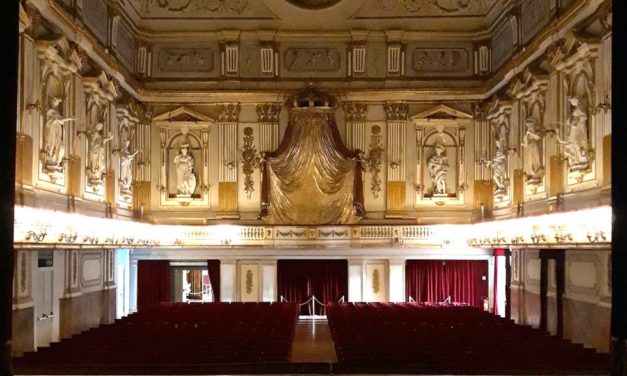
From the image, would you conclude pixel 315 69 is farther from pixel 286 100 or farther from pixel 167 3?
pixel 167 3

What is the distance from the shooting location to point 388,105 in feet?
86.6

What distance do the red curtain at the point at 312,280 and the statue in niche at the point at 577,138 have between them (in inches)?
431

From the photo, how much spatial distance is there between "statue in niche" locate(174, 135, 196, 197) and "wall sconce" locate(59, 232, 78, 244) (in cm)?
914

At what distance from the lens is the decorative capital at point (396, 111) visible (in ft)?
86.7

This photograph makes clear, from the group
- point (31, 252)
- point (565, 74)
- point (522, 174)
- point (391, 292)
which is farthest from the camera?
point (391, 292)

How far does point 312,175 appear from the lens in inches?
1036

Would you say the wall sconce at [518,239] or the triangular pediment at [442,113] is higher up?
the triangular pediment at [442,113]

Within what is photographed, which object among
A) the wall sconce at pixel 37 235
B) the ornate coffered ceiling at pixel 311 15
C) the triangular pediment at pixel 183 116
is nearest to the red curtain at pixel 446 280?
the ornate coffered ceiling at pixel 311 15

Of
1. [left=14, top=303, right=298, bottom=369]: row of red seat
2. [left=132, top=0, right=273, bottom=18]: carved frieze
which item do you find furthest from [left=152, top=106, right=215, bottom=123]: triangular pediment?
[left=14, top=303, right=298, bottom=369]: row of red seat

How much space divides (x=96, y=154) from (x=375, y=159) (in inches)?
392

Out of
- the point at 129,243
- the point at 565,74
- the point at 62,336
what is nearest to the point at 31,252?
the point at 62,336

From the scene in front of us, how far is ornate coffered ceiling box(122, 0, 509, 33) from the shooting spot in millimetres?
26172

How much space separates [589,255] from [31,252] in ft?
40.9

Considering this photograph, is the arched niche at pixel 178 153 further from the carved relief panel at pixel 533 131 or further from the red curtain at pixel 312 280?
the carved relief panel at pixel 533 131
